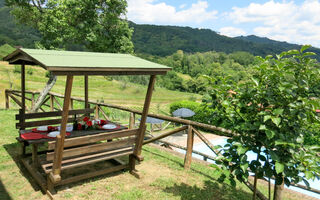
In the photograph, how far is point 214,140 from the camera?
51.8ft

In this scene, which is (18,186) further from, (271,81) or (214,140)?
(214,140)

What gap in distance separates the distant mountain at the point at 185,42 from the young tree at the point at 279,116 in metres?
113

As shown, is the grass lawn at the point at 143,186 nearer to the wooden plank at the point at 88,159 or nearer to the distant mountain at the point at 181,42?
the wooden plank at the point at 88,159

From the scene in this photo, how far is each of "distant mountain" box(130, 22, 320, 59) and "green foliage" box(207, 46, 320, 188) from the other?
370 feet

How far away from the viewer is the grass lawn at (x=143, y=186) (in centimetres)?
342

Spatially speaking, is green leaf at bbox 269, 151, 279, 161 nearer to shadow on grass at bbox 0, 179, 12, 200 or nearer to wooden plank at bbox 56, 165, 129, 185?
wooden plank at bbox 56, 165, 129, 185

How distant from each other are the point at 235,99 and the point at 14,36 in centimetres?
8387

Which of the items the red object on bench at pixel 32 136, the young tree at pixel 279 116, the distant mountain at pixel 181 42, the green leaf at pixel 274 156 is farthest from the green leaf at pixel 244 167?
the distant mountain at pixel 181 42

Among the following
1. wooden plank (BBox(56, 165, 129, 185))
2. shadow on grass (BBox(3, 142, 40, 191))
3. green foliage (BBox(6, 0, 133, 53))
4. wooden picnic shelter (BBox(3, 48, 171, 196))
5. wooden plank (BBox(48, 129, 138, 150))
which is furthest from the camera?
green foliage (BBox(6, 0, 133, 53))

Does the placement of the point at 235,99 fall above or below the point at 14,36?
below

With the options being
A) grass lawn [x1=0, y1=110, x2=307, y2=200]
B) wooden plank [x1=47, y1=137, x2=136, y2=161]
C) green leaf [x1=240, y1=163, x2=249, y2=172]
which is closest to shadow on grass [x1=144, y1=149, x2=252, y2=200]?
grass lawn [x1=0, y1=110, x2=307, y2=200]

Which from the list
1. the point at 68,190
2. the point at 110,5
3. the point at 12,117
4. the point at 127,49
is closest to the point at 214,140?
the point at 127,49

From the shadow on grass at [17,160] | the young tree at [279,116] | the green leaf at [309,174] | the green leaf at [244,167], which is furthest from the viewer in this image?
the shadow on grass at [17,160]

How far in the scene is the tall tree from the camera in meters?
9.45
